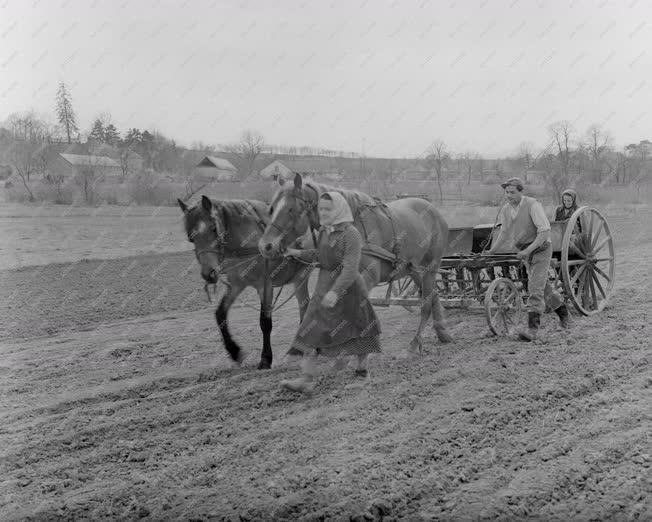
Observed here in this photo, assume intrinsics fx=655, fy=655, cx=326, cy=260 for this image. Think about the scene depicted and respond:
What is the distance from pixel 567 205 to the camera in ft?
31.2

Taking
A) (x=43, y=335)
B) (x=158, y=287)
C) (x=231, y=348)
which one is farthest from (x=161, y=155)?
(x=231, y=348)

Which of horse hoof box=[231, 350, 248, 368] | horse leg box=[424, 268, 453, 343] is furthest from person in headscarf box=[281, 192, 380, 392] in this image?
horse leg box=[424, 268, 453, 343]

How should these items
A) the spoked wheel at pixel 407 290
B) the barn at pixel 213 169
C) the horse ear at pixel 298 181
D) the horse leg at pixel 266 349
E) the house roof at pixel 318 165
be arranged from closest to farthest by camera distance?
1. the horse ear at pixel 298 181
2. the horse leg at pixel 266 349
3. the spoked wheel at pixel 407 290
4. the house roof at pixel 318 165
5. the barn at pixel 213 169

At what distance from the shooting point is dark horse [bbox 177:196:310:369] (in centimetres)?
655

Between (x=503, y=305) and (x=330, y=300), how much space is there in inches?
125

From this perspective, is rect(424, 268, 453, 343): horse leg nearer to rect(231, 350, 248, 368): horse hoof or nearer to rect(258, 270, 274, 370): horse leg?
rect(258, 270, 274, 370): horse leg

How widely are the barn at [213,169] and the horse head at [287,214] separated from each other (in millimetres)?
23210

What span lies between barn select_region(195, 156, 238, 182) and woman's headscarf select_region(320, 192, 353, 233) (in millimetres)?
23627

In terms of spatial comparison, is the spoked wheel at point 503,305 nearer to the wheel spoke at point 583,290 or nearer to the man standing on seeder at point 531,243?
the man standing on seeder at point 531,243

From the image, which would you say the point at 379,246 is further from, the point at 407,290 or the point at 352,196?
the point at 407,290

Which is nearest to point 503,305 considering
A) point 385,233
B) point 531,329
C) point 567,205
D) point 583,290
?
point 531,329

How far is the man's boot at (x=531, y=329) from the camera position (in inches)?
301

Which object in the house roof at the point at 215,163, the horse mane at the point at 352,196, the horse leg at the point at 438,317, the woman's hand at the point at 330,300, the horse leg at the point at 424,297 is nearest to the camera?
the woman's hand at the point at 330,300

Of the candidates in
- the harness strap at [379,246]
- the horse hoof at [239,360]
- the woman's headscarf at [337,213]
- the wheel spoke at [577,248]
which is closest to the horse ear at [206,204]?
the woman's headscarf at [337,213]
